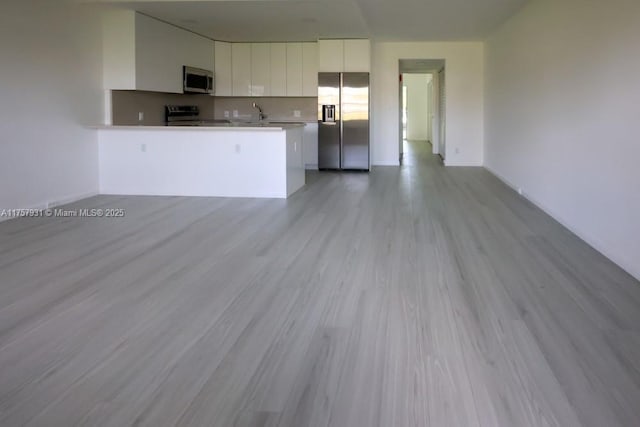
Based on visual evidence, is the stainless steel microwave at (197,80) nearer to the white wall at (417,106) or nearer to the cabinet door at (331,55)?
the cabinet door at (331,55)

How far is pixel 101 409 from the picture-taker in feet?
6.70

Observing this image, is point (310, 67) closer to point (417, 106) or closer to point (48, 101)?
point (48, 101)

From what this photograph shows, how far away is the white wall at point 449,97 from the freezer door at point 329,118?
1.15 m

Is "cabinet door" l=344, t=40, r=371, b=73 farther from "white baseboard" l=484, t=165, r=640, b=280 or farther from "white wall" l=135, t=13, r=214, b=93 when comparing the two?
"white baseboard" l=484, t=165, r=640, b=280

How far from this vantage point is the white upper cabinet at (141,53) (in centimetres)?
703

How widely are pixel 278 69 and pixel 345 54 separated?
4.33 feet

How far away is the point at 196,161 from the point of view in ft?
23.2

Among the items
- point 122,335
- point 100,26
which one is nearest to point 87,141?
point 100,26

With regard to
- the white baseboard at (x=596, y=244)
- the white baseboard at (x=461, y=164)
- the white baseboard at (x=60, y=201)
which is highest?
the white baseboard at (x=461, y=164)

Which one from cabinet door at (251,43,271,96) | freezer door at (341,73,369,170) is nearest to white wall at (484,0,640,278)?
freezer door at (341,73,369,170)

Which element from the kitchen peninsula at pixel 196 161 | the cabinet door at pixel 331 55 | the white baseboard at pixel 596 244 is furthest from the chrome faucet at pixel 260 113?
the white baseboard at pixel 596 244

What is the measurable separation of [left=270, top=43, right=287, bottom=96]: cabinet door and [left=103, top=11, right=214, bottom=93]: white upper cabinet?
83.8 inches

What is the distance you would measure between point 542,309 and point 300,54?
797 centimetres

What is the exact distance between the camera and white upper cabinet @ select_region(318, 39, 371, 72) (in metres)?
9.68
